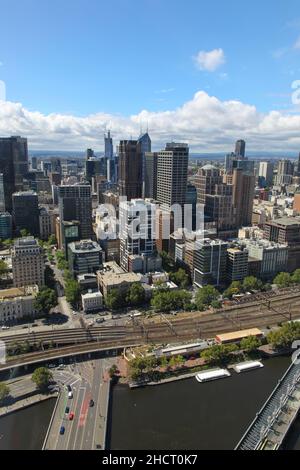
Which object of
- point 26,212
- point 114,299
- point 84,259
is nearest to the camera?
point 114,299

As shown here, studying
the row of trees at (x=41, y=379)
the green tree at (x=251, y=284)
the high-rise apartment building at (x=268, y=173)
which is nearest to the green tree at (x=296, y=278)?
the green tree at (x=251, y=284)

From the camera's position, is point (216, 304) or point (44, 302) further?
point (216, 304)

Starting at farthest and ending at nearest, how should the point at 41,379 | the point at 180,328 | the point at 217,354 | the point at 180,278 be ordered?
the point at 180,278 < the point at 180,328 < the point at 217,354 < the point at 41,379

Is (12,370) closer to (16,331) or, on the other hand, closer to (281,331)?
(16,331)

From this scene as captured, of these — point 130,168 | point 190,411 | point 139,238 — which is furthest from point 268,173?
point 190,411

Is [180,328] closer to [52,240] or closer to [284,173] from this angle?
[52,240]

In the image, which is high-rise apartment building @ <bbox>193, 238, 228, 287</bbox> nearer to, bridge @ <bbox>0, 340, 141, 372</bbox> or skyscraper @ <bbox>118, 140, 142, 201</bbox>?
bridge @ <bbox>0, 340, 141, 372</bbox>
